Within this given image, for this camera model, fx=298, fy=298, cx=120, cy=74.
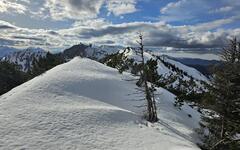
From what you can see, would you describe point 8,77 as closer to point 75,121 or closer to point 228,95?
point 75,121

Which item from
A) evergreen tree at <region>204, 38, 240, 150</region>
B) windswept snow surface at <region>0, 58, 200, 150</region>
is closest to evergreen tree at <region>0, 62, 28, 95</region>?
windswept snow surface at <region>0, 58, 200, 150</region>

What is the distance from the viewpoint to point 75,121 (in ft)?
84.9

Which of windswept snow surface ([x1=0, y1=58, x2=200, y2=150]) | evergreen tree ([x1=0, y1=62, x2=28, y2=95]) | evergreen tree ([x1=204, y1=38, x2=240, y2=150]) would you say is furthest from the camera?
evergreen tree ([x1=0, y1=62, x2=28, y2=95])

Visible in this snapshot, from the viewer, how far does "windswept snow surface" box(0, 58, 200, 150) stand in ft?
71.2

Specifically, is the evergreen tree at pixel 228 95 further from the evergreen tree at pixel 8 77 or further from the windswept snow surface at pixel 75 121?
the evergreen tree at pixel 8 77

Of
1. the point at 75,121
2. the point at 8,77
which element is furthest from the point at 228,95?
the point at 8,77

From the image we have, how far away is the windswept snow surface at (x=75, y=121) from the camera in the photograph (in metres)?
21.7

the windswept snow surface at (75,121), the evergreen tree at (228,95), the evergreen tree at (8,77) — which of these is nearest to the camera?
the windswept snow surface at (75,121)

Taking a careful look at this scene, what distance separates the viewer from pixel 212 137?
3122 centimetres

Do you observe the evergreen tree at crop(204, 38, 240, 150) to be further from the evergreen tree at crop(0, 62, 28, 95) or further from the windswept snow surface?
the evergreen tree at crop(0, 62, 28, 95)

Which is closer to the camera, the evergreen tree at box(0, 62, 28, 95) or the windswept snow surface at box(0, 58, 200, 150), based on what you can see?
the windswept snow surface at box(0, 58, 200, 150)

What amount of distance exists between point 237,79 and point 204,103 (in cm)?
430

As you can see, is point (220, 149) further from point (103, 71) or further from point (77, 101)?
point (103, 71)

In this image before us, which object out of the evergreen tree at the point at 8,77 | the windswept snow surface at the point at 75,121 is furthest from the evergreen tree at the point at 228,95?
the evergreen tree at the point at 8,77
